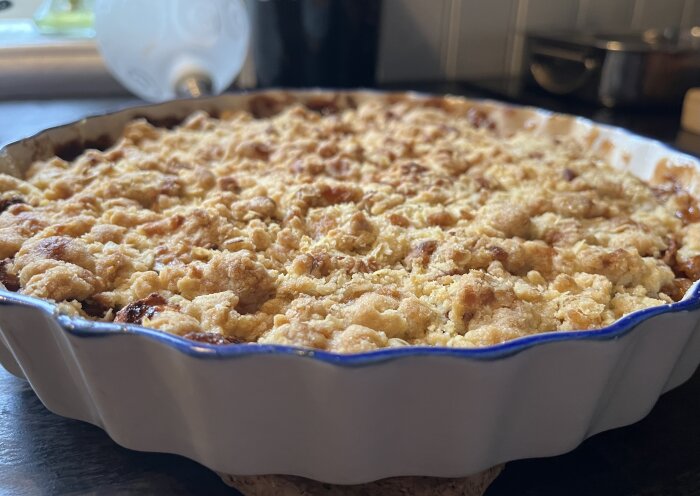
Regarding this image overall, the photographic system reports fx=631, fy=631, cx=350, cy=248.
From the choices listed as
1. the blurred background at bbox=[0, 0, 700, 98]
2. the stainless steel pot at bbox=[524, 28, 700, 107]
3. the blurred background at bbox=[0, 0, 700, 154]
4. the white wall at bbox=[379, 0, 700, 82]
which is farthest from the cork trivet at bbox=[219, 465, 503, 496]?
the white wall at bbox=[379, 0, 700, 82]

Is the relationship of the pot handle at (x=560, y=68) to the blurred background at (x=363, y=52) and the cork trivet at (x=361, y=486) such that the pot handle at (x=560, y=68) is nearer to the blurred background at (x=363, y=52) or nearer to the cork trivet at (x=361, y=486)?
the blurred background at (x=363, y=52)

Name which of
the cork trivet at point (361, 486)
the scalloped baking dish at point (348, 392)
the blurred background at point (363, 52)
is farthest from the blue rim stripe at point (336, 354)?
the blurred background at point (363, 52)

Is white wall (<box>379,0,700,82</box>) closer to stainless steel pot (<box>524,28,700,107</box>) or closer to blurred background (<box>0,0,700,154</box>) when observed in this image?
blurred background (<box>0,0,700,154</box>)

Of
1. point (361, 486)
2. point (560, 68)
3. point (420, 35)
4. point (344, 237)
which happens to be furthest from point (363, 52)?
point (361, 486)

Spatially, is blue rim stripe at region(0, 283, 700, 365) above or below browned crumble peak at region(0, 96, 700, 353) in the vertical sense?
above

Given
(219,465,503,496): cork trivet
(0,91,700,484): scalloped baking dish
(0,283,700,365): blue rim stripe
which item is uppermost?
(0,283,700,365): blue rim stripe

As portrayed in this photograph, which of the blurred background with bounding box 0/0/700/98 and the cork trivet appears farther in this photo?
the blurred background with bounding box 0/0/700/98

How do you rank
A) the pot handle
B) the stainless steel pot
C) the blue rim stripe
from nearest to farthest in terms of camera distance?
the blue rim stripe < the stainless steel pot < the pot handle
